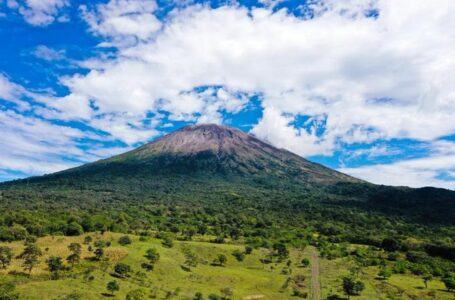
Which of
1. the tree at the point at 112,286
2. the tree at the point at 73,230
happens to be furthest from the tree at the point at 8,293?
the tree at the point at 73,230

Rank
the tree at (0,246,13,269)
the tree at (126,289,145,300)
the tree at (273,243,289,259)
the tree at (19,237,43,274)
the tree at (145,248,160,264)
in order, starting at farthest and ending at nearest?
the tree at (273,243,289,259) → the tree at (145,248,160,264) → the tree at (0,246,13,269) → the tree at (19,237,43,274) → the tree at (126,289,145,300)

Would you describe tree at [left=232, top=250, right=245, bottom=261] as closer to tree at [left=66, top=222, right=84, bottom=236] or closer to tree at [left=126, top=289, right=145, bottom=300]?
tree at [left=126, top=289, right=145, bottom=300]

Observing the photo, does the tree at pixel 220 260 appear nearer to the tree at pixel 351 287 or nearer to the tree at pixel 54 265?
the tree at pixel 351 287

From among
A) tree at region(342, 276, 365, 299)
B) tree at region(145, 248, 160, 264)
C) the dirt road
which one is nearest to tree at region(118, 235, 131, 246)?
tree at region(145, 248, 160, 264)

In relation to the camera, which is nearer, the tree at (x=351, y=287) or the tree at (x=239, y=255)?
the tree at (x=351, y=287)

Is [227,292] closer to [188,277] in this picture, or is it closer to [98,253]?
[188,277]

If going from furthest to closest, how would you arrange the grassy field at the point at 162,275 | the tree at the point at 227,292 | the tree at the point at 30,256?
the tree at the point at 227,292 < the tree at the point at 30,256 < the grassy field at the point at 162,275

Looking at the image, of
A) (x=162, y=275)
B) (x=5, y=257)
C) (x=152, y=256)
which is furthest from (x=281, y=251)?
(x=5, y=257)
